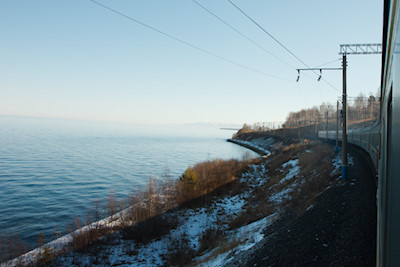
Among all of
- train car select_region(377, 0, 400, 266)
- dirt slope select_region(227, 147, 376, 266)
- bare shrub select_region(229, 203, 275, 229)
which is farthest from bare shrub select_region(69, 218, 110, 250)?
train car select_region(377, 0, 400, 266)

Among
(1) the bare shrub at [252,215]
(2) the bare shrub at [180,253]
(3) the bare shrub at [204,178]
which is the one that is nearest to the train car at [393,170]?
(2) the bare shrub at [180,253]

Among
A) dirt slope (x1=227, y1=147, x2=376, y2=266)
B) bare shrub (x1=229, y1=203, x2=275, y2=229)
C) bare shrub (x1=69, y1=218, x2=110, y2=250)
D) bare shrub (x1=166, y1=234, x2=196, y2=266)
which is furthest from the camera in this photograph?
bare shrub (x1=229, y1=203, x2=275, y2=229)

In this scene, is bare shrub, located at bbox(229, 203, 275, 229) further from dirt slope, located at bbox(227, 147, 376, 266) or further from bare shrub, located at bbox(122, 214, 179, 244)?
dirt slope, located at bbox(227, 147, 376, 266)

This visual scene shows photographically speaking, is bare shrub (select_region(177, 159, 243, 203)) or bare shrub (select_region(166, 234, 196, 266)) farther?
bare shrub (select_region(177, 159, 243, 203))

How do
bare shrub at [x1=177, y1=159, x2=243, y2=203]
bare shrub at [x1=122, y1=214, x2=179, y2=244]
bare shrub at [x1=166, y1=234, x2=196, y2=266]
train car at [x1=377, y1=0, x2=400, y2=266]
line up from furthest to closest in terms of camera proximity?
bare shrub at [x1=177, y1=159, x2=243, y2=203], bare shrub at [x1=122, y1=214, x2=179, y2=244], bare shrub at [x1=166, y1=234, x2=196, y2=266], train car at [x1=377, y1=0, x2=400, y2=266]

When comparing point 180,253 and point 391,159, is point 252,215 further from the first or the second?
point 391,159

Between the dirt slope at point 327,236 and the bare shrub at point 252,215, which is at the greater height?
the dirt slope at point 327,236

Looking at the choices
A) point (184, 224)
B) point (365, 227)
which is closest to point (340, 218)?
point (365, 227)

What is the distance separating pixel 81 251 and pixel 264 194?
16471mm

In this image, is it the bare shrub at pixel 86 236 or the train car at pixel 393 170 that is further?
the bare shrub at pixel 86 236

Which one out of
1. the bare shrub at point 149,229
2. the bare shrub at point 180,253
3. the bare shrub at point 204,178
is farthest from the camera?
the bare shrub at point 204,178

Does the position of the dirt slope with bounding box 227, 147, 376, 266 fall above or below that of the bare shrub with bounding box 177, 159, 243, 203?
above

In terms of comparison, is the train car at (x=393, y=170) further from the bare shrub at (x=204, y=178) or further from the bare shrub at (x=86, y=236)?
the bare shrub at (x=204, y=178)

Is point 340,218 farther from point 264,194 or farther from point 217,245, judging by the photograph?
point 264,194
